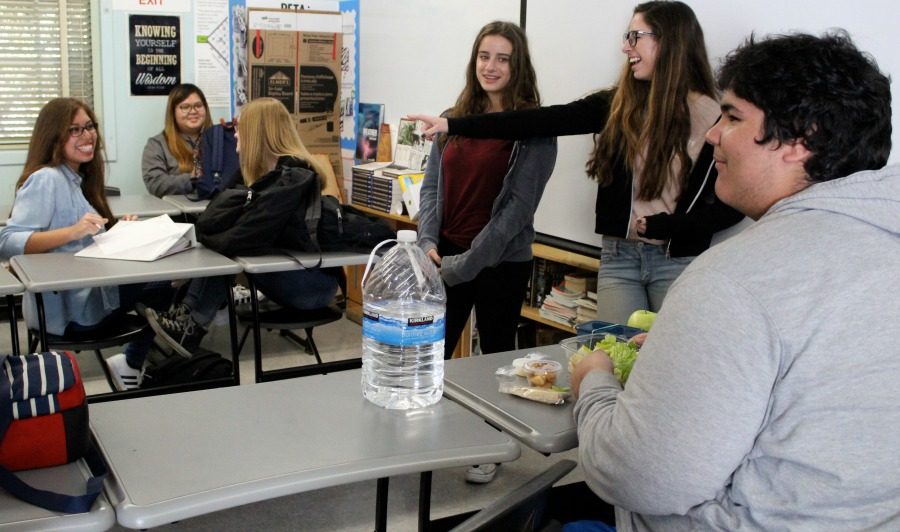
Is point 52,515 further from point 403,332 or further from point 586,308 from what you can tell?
point 586,308

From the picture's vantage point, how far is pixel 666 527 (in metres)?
1.42

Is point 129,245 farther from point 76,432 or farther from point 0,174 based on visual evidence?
point 0,174

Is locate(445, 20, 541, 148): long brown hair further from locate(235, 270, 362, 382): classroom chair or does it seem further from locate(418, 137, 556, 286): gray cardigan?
locate(235, 270, 362, 382): classroom chair

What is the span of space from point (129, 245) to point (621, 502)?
2611mm

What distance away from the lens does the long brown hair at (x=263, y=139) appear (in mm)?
3918

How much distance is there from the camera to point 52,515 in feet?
4.59

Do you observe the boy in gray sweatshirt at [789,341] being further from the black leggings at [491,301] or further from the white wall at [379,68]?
the white wall at [379,68]

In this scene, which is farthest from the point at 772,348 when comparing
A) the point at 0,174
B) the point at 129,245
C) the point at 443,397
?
the point at 0,174

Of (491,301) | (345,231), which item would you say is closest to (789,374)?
(491,301)

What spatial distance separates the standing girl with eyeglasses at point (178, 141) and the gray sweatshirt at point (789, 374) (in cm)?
465

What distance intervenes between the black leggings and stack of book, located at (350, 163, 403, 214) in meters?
1.84

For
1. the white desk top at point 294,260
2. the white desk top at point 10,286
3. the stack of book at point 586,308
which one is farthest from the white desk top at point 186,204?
the stack of book at point 586,308

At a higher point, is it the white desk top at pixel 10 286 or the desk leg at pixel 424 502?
the white desk top at pixel 10 286

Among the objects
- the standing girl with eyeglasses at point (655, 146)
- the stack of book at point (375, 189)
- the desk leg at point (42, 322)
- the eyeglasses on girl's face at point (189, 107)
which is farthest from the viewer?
the eyeglasses on girl's face at point (189, 107)
